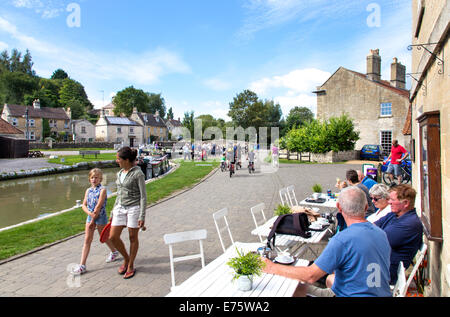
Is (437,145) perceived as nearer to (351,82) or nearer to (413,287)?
(413,287)

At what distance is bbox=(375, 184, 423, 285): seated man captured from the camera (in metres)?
3.43

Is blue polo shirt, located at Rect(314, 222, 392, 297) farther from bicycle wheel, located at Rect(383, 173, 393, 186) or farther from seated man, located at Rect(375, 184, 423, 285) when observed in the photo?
bicycle wheel, located at Rect(383, 173, 393, 186)

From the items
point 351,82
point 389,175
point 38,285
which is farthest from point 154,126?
point 38,285

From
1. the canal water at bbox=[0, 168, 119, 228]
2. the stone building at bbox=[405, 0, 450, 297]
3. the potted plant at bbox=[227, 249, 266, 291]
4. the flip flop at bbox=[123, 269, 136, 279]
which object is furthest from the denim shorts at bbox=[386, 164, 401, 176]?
the canal water at bbox=[0, 168, 119, 228]

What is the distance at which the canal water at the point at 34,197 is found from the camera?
1084cm

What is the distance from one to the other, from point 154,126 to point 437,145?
7969 centimetres

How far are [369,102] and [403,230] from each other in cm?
3143

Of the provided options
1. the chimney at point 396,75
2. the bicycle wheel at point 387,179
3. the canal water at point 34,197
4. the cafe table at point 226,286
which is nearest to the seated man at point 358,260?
the cafe table at point 226,286

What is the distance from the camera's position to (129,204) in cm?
452

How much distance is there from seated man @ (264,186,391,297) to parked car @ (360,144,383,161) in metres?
28.5

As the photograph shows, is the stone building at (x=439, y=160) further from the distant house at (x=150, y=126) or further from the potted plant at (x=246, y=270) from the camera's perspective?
the distant house at (x=150, y=126)
